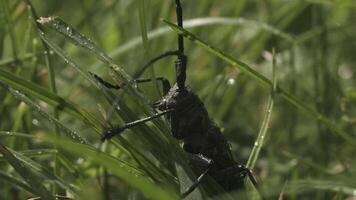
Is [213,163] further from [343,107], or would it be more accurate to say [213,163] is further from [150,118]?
[343,107]

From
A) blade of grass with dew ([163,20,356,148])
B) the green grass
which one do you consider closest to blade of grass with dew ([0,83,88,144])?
the green grass

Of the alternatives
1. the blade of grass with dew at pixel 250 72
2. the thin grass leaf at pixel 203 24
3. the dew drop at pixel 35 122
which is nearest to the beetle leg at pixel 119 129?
the blade of grass with dew at pixel 250 72

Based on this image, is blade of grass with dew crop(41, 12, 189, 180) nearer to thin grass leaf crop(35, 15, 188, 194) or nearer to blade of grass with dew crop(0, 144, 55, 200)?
thin grass leaf crop(35, 15, 188, 194)

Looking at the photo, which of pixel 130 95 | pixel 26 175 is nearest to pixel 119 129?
pixel 130 95

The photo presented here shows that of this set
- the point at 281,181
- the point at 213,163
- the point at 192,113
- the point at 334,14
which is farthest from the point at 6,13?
the point at 334,14

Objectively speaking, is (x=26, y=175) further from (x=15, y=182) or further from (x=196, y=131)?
(x=196, y=131)

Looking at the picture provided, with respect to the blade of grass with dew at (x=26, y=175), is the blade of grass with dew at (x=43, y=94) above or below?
above

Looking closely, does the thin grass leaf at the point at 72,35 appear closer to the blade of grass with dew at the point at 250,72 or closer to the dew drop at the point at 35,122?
the blade of grass with dew at the point at 250,72
